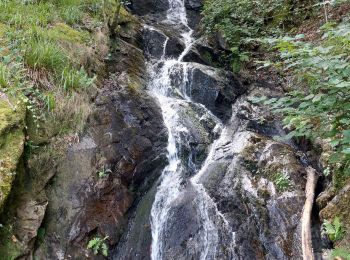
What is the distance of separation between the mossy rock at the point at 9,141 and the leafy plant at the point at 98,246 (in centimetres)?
138

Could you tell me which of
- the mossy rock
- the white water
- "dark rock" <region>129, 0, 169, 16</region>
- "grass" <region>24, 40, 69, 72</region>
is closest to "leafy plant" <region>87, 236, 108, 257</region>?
the white water

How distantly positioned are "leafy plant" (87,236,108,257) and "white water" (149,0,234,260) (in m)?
0.71

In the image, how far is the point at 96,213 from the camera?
4680 millimetres

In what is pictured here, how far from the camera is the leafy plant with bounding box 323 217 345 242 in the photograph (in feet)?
12.9

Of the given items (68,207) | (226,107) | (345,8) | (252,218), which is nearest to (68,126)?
(68,207)

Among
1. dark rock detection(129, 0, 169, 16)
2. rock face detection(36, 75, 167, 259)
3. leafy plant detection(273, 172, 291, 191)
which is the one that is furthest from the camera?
dark rock detection(129, 0, 169, 16)

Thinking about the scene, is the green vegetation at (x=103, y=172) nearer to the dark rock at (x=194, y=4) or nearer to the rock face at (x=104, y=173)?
the rock face at (x=104, y=173)

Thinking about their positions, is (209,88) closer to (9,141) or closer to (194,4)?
(9,141)

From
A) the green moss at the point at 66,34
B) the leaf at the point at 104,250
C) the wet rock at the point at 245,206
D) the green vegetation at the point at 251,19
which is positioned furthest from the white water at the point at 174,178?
the green moss at the point at 66,34

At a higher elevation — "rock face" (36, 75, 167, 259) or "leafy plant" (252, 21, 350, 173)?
"leafy plant" (252, 21, 350, 173)

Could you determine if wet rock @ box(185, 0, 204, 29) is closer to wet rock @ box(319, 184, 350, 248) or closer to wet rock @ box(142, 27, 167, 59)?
wet rock @ box(142, 27, 167, 59)

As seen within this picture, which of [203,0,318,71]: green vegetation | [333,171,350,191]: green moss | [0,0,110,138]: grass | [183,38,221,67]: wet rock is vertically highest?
[203,0,318,71]: green vegetation

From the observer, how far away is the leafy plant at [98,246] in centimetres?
441

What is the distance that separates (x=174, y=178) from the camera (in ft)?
18.5
